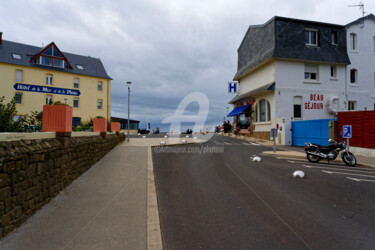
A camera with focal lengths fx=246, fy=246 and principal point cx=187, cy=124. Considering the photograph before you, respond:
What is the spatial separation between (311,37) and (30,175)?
27574mm

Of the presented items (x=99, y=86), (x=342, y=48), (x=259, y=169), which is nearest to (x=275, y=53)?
(x=342, y=48)

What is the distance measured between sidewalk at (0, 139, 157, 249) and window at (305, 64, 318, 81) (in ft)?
74.8

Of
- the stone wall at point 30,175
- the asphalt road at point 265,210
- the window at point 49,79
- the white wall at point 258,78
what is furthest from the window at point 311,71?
the window at point 49,79

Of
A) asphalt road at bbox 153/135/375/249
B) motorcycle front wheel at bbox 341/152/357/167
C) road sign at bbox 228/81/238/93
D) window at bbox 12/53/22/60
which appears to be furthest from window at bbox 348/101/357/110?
window at bbox 12/53/22/60

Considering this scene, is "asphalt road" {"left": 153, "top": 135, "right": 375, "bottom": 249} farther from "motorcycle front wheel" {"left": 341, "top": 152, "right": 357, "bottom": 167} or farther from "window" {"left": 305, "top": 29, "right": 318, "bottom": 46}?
"window" {"left": 305, "top": 29, "right": 318, "bottom": 46}

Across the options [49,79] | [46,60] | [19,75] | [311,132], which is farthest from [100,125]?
[46,60]

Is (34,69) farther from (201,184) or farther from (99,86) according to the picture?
Answer: (201,184)

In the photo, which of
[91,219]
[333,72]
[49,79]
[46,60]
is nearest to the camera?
[91,219]

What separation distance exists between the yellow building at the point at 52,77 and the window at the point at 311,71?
25.3m

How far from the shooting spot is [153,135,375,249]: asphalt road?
3.83m

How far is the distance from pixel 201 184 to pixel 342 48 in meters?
25.6

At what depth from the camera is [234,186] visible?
710 cm

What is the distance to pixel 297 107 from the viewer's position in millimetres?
24094

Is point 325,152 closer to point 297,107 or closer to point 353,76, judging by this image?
point 297,107
